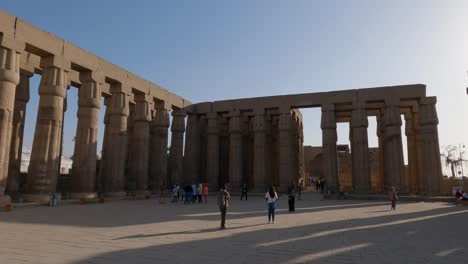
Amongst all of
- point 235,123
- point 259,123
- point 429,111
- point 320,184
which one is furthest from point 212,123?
point 429,111

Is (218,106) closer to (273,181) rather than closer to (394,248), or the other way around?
(273,181)

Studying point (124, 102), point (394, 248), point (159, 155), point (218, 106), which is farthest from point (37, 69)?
point (394, 248)

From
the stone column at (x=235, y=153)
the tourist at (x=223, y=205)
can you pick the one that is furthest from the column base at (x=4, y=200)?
the stone column at (x=235, y=153)

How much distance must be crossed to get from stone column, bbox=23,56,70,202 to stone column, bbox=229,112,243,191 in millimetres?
14601

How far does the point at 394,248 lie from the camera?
718cm

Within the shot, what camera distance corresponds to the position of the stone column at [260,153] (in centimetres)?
2800

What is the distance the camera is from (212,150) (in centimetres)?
2975

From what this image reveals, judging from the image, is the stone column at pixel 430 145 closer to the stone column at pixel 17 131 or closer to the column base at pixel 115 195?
the column base at pixel 115 195

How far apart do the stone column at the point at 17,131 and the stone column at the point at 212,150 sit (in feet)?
45.8

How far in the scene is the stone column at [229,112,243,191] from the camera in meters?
28.7

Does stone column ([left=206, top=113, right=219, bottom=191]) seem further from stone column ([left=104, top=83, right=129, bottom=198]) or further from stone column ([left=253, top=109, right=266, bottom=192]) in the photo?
stone column ([left=104, top=83, right=129, bottom=198])

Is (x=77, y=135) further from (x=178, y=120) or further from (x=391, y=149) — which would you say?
(x=391, y=149)

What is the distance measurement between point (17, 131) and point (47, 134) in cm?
441

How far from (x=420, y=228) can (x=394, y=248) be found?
366 cm
